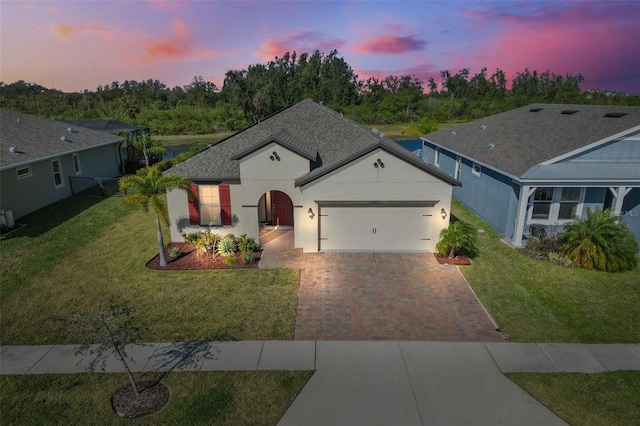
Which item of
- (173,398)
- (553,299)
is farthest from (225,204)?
(553,299)

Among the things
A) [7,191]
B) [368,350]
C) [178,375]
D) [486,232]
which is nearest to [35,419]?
[178,375]

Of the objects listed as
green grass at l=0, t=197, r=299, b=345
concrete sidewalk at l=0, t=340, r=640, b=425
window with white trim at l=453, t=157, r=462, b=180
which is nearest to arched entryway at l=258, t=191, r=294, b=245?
green grass at l=0, t=197, r=299, b=345

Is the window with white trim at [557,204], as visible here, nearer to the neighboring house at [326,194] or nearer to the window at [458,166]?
the neighboring house at [326,194]

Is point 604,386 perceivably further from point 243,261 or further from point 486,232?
point 243,261

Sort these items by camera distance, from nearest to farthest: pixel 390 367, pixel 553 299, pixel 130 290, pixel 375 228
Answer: pixel 390 367 < pixel 553 299 < pixel 130 290 < pixel 375 228

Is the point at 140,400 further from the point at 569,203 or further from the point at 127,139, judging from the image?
the point at 127,139

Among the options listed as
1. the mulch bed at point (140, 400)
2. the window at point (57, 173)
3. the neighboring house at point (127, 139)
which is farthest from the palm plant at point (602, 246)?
the neighboring house at point (127, 139)

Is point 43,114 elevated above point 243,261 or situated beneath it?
elevated above
